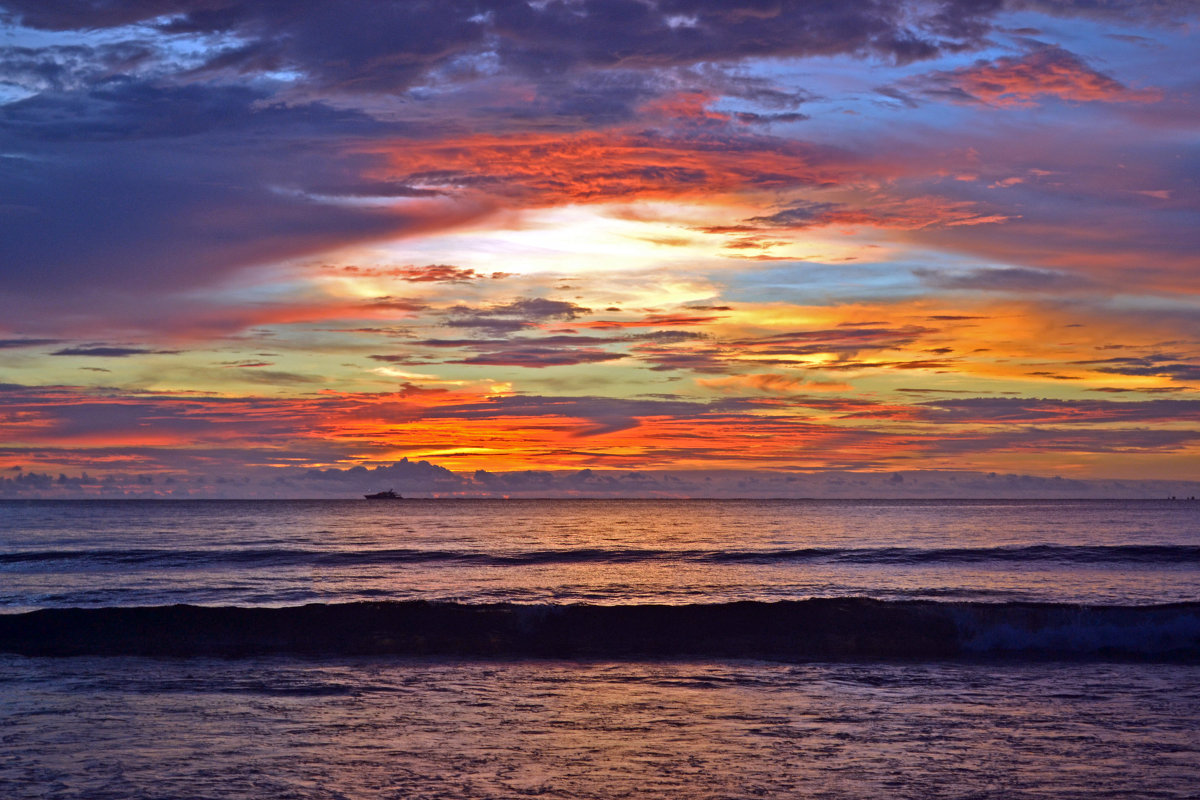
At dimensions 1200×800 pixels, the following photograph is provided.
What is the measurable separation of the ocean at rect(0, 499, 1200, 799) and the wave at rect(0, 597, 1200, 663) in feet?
0.23

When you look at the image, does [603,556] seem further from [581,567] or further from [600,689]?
[600,689]

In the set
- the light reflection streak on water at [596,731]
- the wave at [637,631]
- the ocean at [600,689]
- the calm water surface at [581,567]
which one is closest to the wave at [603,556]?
the calm water surface at [581,567]

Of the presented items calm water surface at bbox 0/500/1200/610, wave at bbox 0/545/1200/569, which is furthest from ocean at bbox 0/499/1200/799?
wave at bbox 0/545/1200/569

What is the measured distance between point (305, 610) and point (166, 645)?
10.5 ft

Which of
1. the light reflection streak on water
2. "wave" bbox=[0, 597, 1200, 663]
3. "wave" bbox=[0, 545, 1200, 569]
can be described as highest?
the light reflection streak on water

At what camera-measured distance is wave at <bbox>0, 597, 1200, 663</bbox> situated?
20000mm

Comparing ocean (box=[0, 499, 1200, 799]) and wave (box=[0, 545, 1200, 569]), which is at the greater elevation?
ocean (box=[0, 499, 1200, 799])

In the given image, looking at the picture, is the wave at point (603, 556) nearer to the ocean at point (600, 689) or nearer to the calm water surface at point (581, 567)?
the calm water surface at point (581, 567)

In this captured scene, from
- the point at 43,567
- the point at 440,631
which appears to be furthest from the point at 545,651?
the point at 43,567

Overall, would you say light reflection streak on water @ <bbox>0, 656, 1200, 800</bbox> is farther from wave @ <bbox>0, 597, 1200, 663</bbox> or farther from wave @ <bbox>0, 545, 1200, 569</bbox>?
wave @ <bbox>0, 545, 1200, 569</bbox>

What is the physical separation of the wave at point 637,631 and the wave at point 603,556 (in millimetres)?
20336

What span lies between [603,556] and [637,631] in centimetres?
2682

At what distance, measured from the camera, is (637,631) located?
21500 millimetres

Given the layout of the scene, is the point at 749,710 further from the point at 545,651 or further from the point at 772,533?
the point at 772,533
